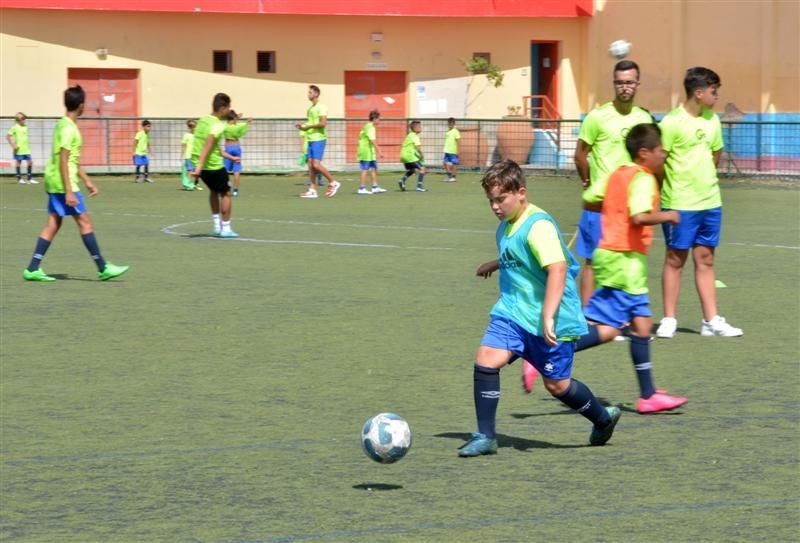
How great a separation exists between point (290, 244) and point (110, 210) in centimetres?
737

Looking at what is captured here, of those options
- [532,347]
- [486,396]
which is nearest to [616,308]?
[532,347]

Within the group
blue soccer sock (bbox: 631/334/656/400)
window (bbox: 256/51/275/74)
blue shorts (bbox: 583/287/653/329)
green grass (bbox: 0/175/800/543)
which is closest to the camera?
green grass (bbox: 0/175/800/543)

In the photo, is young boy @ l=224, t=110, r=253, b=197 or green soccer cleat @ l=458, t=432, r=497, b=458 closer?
green soccer cleat @ l=458, t=432, r=497, b=458

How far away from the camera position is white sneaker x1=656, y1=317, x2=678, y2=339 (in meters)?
11.3

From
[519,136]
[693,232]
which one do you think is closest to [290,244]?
[693,232]

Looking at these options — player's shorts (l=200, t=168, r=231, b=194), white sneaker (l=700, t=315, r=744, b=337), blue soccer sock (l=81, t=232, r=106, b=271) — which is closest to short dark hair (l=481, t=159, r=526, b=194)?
white sneaker (l=700, t=315, r=744, b=337)

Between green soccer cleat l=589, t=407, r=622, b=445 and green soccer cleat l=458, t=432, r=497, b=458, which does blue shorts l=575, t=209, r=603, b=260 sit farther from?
green soccer cleat l=458, t=432, r=497, b=458

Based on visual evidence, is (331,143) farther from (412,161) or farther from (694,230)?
(694,230)

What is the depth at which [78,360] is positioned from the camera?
1048 centimetres

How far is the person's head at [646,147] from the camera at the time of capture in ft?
28.9

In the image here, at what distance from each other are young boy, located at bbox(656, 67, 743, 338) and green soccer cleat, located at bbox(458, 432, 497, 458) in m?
4.15

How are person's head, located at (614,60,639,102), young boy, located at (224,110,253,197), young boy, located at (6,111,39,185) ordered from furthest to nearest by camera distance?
young boy, located at (6,111,39,185) < young boy, located at (224,110,253,197) < person's head, located at (614,60,639,102)

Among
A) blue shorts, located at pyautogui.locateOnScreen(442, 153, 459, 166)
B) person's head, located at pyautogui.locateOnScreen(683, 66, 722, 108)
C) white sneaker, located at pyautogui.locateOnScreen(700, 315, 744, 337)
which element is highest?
person's head, located at pyautogui.locateOnScreen(683, 66, 722, 108)

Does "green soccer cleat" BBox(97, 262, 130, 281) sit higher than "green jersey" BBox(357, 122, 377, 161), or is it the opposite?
"green jersey" BBox(357, 122, 377, 161)
